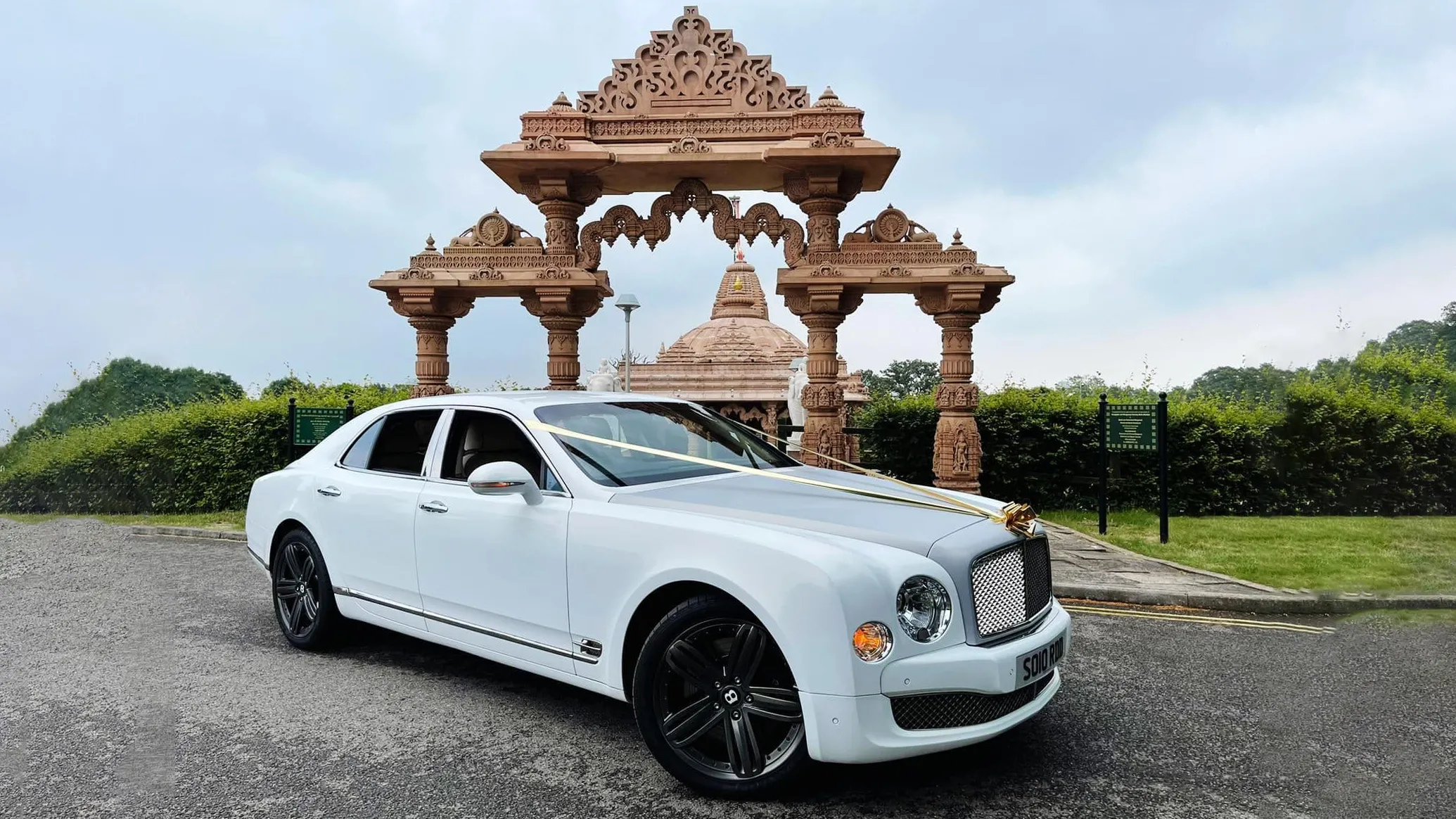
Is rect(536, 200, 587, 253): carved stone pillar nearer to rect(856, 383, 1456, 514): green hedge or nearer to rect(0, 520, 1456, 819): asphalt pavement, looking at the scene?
rect(0, 520, 1456, 819): asphalt pavement

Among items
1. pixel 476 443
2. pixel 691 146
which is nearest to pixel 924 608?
pixel 476 443

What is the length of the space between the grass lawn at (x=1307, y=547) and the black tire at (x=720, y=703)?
6.00m

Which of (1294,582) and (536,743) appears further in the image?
(1294,582)

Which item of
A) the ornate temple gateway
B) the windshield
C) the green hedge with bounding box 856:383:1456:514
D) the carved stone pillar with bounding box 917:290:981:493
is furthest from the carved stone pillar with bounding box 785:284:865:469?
the windshield

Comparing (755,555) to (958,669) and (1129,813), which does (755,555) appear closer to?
(958,669)

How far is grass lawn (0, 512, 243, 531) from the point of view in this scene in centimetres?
1173

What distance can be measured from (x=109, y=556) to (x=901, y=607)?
31.9ft

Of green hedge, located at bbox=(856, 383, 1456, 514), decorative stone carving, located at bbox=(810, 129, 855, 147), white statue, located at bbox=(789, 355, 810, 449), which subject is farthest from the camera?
green hedge, located at bbox=(856, 383, 1456, 514)

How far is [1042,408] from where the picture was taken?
12930 mm

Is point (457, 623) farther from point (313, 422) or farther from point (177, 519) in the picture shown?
point (177, 519)

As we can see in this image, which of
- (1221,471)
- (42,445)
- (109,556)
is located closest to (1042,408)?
(1221,471)

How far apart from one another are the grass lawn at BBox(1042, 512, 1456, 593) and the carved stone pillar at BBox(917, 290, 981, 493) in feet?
6.20

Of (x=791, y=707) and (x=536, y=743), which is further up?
(x=791, y=707)

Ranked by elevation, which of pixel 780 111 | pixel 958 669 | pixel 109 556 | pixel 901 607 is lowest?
pixel 109 556
